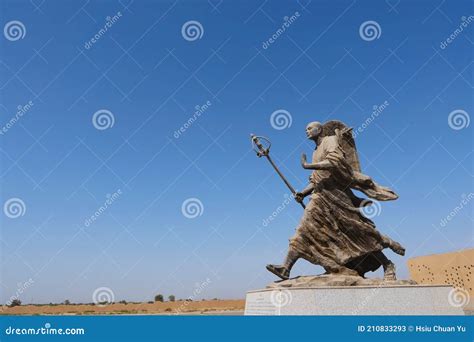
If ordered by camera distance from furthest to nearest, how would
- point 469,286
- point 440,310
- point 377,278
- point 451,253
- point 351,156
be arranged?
1. point 451,253
2. point 469,286
3. point 351,156
4. point 377,278
5. point 440,310

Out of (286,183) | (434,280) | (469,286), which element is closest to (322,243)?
(286,183)

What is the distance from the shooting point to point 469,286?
1034 inches

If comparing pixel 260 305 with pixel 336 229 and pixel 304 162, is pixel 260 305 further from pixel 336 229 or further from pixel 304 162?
pixel 304 162

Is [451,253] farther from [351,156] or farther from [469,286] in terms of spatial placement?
[351,156]

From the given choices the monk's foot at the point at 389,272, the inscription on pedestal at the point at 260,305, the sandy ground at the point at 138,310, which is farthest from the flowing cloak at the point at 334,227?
the sandy ground at the point at 138,310

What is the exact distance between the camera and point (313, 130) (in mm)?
10531

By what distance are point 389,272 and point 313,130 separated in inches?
129

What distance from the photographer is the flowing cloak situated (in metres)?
9.95

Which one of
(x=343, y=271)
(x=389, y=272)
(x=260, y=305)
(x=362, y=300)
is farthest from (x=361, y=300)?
(x=260, y=305)

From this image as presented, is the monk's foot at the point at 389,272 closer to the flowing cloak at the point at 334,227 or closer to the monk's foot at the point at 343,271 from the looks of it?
the flowing cloak at the point at 334,227

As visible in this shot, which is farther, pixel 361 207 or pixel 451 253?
pixel 451 253

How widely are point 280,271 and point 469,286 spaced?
800 inches

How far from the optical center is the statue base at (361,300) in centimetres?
892

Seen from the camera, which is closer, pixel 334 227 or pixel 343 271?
pixel 343 271
